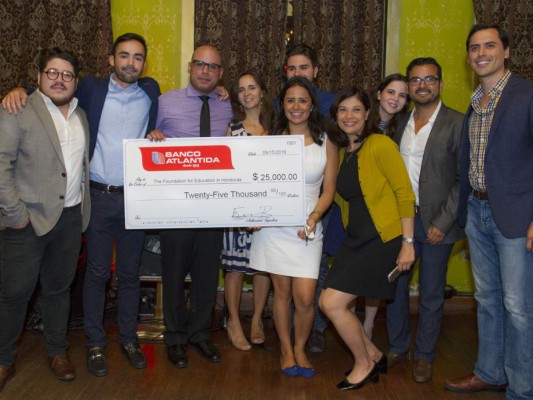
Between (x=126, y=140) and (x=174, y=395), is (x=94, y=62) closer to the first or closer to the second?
(x=126, y=140)

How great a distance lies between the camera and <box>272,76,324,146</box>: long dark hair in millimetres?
3352

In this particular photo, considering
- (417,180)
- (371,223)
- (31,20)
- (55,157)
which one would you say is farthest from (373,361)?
(31,20)

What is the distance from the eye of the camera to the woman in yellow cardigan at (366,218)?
10.1 feet

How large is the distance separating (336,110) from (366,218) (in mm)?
616

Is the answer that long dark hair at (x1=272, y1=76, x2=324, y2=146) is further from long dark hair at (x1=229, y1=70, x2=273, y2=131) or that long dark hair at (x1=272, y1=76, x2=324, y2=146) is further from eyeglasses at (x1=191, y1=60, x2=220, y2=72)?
eyeglasses at (x1=191, y1=60, x2=220, y2=72)

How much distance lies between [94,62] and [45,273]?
6.75ft

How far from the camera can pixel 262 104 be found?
12.1ft

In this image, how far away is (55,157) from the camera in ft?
10.3

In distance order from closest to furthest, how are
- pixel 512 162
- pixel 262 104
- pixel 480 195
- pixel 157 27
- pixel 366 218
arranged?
pixel 512 162 < pixel 480 195 < pixel 366 218 < pixel 262 104 < pixel 157 27

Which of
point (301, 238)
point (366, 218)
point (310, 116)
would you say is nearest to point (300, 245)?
point (301, 238)

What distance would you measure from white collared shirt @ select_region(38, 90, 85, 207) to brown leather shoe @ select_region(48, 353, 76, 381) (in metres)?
0.90

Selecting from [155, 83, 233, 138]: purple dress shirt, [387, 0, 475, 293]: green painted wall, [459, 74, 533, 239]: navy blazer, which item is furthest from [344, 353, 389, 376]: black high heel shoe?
[387, 0, 475, 293]: green painted wall

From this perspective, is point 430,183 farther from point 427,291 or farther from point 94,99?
point 94,99

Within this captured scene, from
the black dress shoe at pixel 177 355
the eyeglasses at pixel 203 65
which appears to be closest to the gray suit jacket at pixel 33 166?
the eyeglasses at pixel 203 65
